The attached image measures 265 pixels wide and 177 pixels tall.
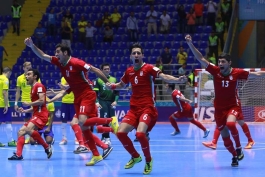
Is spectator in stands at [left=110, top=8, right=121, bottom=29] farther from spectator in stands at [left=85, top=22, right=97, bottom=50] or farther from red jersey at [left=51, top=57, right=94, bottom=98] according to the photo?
red jersey at [left=51, top=57, right=94, bottom=98]

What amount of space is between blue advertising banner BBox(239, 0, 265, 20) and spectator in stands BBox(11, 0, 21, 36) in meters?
12.3

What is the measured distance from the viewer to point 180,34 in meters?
32.2

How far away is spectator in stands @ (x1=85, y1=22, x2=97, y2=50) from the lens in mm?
32438

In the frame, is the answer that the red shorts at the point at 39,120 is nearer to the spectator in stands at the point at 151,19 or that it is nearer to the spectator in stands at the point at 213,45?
the spectator in stands at the point at 213,45

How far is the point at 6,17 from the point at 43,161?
2370cm

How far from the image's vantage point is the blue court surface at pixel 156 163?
11.5m

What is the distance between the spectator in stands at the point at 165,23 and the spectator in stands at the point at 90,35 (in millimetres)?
3515

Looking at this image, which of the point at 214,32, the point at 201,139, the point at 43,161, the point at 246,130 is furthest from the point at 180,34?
the point at 43,161

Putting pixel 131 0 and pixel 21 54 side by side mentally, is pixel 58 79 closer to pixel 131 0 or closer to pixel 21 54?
pixel 21 54

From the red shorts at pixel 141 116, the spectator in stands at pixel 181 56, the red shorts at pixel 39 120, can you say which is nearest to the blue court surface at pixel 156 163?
the red shorts at pixel 39 120

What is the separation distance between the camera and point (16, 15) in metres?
34.1

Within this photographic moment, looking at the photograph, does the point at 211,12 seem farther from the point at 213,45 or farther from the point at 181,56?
the point at 181,56

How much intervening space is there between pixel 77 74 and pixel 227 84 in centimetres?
305

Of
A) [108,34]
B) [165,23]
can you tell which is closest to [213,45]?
[165,23]
